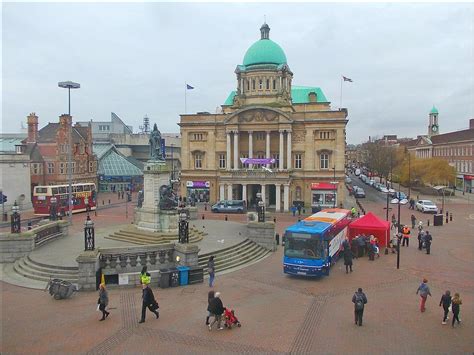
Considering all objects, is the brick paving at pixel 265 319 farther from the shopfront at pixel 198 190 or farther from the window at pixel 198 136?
the window at pixel 198 136

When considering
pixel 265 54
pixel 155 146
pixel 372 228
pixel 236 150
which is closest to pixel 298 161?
pixel 236 150

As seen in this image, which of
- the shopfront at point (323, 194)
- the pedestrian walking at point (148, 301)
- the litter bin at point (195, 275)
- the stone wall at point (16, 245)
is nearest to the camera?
the pedestrian walking at point (148, 301)

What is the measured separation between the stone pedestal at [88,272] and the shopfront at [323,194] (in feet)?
122

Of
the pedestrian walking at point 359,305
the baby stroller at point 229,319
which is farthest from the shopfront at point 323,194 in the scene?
the baby stroller at point 229,319

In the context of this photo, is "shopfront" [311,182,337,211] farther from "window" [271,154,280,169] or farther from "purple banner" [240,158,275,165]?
"purple banner" [240,158,275,165]

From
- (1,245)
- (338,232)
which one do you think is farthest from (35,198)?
(338,232)

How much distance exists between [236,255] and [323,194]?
101ft

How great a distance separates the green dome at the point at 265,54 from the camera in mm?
59938

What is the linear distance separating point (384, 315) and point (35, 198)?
38.7 meters

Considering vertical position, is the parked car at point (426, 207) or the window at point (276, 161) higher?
the window at point (276, 161)

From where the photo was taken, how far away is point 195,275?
66.9ft

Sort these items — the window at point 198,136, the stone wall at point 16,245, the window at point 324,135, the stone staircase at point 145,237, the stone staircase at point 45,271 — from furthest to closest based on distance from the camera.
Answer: the window at point 198,136 → the window at point 324,135 → the stone staircase at point 145,237 → the stone wall at point 16,245 → the stone staircase at point 45,271

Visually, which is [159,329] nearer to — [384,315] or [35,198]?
[384,315]

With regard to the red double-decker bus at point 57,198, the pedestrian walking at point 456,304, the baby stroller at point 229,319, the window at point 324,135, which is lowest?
the baby stroller at point 229,319
